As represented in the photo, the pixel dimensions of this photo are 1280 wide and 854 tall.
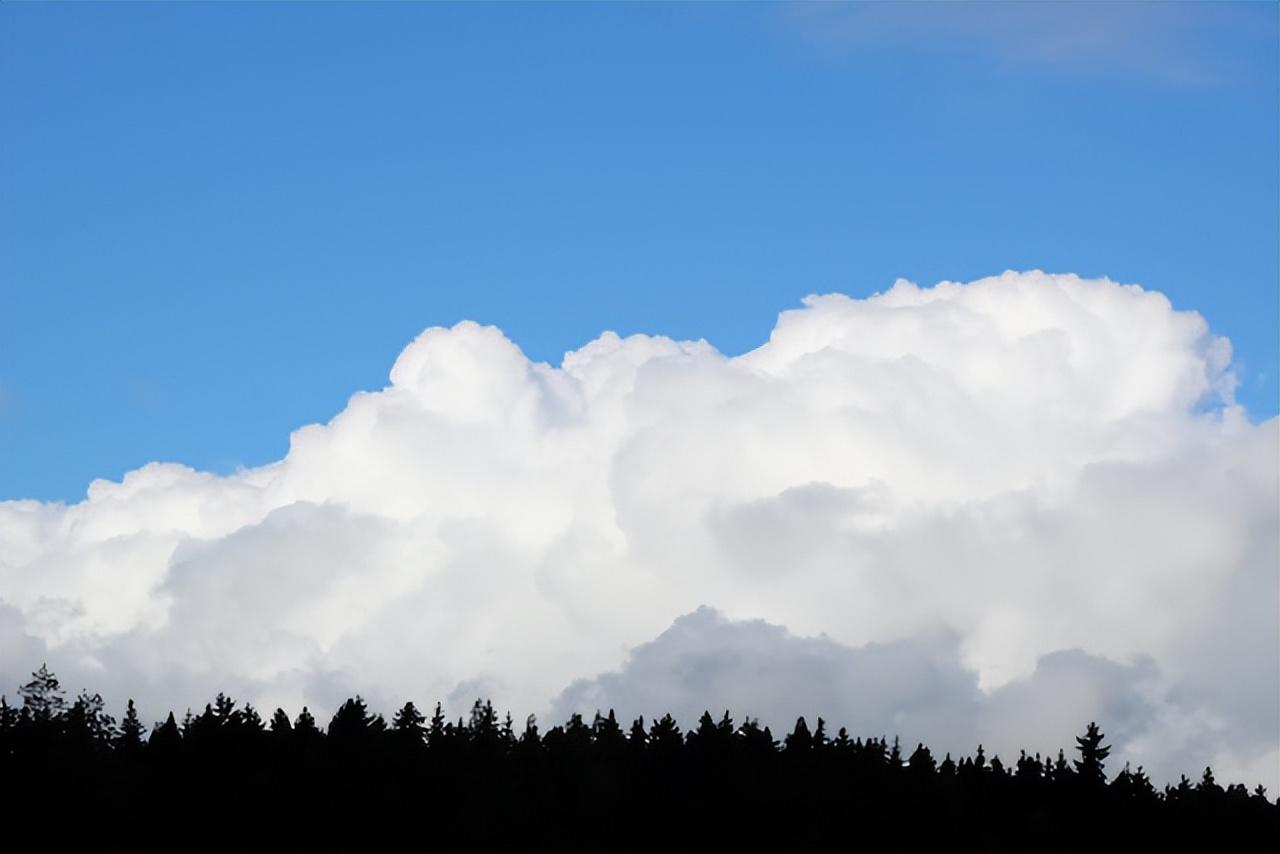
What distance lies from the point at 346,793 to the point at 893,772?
203 feet

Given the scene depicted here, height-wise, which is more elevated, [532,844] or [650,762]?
[650,762]

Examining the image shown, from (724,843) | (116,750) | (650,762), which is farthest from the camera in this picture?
(650,762)

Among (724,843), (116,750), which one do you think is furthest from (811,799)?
(116,750)

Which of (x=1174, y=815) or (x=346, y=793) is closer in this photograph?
(x=346, y=793)

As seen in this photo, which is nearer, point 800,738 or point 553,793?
point 553,793

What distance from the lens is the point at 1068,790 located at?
172 meters

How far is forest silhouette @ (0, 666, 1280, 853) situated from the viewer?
118m

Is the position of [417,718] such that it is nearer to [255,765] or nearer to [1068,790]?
[255,765]

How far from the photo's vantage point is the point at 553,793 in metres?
140

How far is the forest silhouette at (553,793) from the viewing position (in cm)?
11831

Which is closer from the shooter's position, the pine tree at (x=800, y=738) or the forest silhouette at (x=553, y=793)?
the forest silhouette at (x=553, y=793)

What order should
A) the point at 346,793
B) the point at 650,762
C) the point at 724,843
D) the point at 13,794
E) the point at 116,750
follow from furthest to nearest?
the point at 650,762
the point at 724,843
the point at 116,750
the point at 346,793
the point at 13,794

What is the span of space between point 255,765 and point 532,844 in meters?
20.4

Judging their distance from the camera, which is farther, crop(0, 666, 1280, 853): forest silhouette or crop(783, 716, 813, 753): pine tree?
crop(783, 716, 813, 753): pine tree
